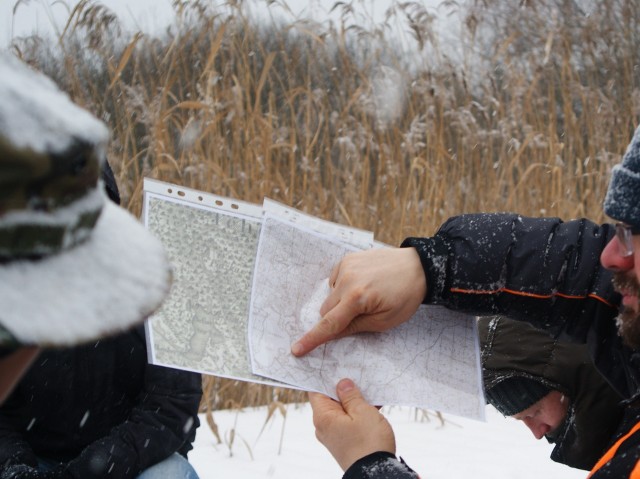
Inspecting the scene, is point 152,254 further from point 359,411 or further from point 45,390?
point 45,390

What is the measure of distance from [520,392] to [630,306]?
0.68m

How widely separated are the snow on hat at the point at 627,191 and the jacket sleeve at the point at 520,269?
0.78 feet

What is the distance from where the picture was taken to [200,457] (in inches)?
119

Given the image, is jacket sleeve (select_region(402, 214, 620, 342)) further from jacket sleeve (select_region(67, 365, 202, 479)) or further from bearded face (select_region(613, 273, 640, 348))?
jacket sleeve (select_region(67, 365, 202, 479))

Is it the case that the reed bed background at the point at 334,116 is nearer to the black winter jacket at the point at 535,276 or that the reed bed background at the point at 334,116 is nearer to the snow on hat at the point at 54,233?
the black winter jacket at the point at 535,276

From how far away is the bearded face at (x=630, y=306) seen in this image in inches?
47.5

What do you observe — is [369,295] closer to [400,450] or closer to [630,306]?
[630,306]

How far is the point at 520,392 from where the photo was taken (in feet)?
6.07

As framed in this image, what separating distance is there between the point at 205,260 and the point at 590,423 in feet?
2.98

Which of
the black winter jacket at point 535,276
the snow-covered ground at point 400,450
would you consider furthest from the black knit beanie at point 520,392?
the snow-covered ground at point 400,450

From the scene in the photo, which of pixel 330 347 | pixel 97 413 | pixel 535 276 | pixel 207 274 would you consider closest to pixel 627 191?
pixel 535 276

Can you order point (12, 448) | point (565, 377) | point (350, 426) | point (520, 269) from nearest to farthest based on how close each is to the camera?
point (350, 426), point (520, 269), point (565, 377), point (12, 448)

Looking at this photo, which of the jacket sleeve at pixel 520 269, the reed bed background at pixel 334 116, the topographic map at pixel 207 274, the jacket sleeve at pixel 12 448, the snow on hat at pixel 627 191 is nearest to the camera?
the snow on hat at pixel 627 191

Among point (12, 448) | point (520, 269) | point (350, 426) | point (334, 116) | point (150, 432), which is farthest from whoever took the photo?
point (334, 116)
